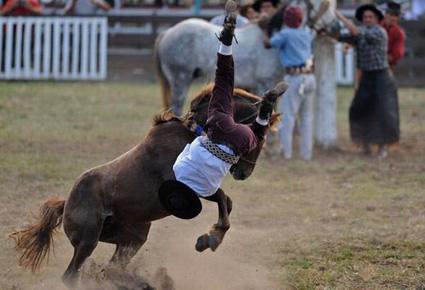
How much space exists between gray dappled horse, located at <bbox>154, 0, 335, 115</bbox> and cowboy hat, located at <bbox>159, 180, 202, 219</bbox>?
6648 mm

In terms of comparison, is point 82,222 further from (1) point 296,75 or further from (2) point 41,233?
(1) point 296,75

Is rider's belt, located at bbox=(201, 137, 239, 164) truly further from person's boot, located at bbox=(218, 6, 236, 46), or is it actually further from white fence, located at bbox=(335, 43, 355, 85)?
white fence, located at bbox=(335, 43, 355, 85)

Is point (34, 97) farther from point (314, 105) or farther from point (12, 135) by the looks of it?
point (314, 105)

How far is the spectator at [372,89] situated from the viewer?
12031 millimetres

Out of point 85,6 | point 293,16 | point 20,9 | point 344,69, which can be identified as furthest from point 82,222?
point 85,6

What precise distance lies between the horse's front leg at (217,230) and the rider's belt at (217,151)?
270 mm

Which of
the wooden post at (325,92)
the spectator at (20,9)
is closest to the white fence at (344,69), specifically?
the wooden post at (325,92)

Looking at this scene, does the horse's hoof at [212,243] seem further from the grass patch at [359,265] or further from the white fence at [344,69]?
the white fence at [344,69]

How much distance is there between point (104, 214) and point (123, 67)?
1445 cm

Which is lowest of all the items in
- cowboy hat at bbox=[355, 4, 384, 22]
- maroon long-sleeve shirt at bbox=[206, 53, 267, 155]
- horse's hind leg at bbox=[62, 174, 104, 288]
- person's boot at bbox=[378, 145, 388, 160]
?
person's boot at bbox=[378, 145, 388, 160]

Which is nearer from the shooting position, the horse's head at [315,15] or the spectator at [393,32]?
the horse's head at [315,15]

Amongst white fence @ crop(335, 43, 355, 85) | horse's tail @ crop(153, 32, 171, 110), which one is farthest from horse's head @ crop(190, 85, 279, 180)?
white fence @ crop(335, 43, 355, 85)

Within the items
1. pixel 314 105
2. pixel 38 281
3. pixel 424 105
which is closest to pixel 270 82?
pixel 314 105

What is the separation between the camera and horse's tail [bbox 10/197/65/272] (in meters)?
6.11
